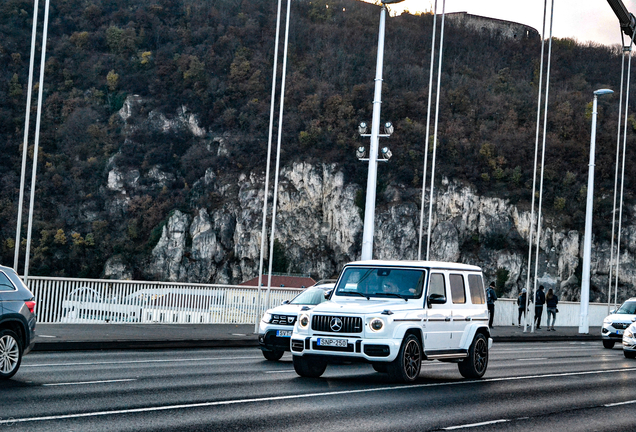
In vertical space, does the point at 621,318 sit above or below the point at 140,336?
above

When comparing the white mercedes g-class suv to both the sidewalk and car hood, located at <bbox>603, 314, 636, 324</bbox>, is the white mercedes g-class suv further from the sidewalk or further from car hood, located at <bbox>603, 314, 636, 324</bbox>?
car hood, located at <bbox>603, 314, 636, 324</bbox>

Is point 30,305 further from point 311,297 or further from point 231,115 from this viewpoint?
point 231,115

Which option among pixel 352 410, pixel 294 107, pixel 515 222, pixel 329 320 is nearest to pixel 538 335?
pixel 329 320

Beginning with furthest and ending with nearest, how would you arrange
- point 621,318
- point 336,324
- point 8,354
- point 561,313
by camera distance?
point 561,313, point 621,318, point 336,324, point 8,354

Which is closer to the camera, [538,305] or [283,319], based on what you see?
[283,319]

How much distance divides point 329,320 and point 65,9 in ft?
489

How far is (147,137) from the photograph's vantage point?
436 ft

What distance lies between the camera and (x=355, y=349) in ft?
45.4

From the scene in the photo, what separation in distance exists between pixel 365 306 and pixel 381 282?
1.12m

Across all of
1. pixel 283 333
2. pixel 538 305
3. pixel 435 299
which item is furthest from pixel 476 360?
pixel 538 305

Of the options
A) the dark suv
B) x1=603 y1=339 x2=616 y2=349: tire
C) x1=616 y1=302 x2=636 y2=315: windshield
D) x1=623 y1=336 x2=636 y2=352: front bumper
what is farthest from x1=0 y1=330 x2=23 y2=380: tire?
x1=616 y1=302 x2=636 y2=315: windshield

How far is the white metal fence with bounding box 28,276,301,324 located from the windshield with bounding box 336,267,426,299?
453 inches

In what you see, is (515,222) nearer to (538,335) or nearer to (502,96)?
(502,96)

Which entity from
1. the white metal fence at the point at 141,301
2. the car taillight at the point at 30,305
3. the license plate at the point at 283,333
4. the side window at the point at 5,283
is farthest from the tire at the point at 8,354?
the white metal fence at the point at 141,301
